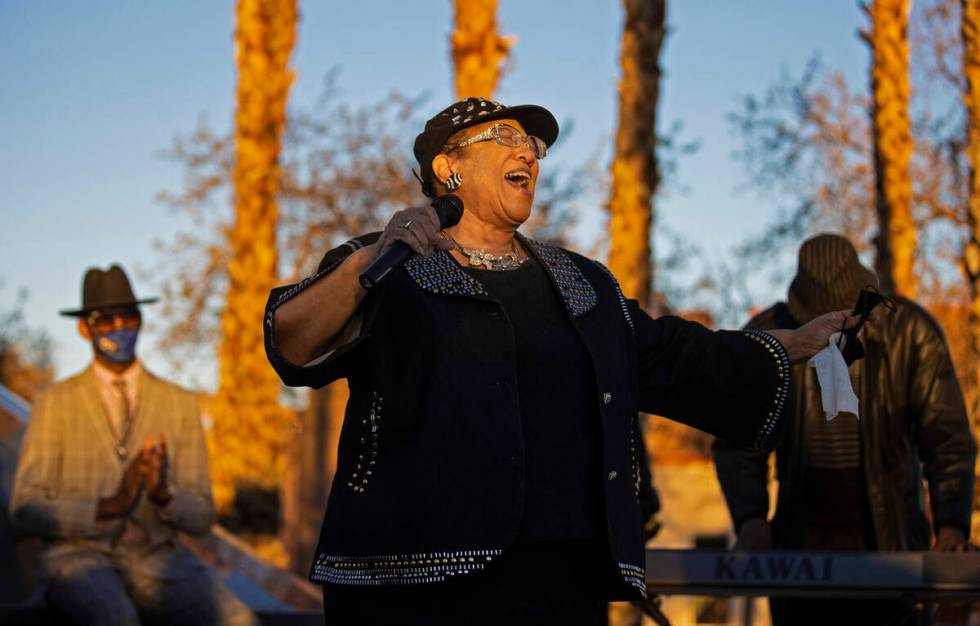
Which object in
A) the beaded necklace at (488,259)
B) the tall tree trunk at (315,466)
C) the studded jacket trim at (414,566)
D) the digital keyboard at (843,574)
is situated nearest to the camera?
the studded jacket trim at (414,566)

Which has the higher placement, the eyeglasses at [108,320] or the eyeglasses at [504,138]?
the eyeglasses at [504,138]

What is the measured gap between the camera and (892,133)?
1295 cm

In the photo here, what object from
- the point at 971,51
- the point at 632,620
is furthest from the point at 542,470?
the point at 971,51

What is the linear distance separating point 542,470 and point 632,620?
6.58 meters

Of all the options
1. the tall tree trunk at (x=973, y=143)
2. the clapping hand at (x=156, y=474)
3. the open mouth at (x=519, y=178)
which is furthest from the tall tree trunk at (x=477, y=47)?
the open mouth at (x=519, y=178)

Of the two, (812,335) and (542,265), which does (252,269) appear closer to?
(812,335)

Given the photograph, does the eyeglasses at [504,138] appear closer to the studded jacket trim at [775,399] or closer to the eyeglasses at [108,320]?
the studded jacket trim at [775,399]

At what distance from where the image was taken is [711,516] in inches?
798

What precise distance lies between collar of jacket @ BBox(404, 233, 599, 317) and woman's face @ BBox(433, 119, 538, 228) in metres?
0.16

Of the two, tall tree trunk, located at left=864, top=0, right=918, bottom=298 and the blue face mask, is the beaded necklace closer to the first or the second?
the blue face mask

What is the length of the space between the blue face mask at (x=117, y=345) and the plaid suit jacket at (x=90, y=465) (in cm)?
12

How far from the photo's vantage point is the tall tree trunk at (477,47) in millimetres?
13398

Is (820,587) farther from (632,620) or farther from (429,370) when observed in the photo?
(632,620)

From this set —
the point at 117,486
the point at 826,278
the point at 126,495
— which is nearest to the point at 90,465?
the point at 117,486
